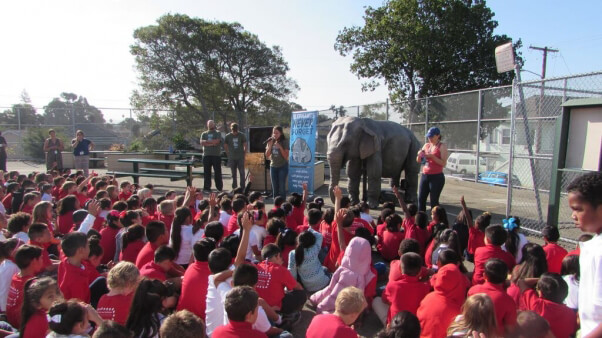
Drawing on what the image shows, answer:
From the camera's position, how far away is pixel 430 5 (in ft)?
69.6

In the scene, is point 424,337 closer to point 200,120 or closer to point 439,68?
point 439,68

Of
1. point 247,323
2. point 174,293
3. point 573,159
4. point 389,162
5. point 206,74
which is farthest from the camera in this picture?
point 206,74

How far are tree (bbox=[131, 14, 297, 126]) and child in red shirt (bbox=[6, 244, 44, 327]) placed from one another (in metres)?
29.0

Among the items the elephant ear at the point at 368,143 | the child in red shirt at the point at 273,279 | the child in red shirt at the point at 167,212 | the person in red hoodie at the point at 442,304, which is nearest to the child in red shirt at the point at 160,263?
the child in red shirt at the point at 273,279

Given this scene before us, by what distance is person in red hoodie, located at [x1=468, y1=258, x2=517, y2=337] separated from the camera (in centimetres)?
315

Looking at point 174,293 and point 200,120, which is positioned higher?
point 200,120

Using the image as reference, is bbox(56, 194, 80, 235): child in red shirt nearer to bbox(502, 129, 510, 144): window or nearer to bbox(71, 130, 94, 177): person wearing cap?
bbox(71, 130, 94, 177): person wearing cap

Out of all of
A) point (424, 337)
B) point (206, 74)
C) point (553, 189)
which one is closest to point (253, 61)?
point (206, 74)

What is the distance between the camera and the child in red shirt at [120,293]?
10.4 feet

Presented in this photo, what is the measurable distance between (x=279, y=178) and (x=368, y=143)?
2282 millimetres

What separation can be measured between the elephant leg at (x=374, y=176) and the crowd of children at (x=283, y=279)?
9.84 ft

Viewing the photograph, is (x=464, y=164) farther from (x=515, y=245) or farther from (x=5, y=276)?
(x=5, y=276)

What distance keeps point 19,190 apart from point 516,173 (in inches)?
470

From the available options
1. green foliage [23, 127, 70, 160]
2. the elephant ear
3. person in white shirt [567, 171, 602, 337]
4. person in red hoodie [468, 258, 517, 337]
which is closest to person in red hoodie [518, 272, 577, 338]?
person in red hoodie [468, 258, 517, 337]
